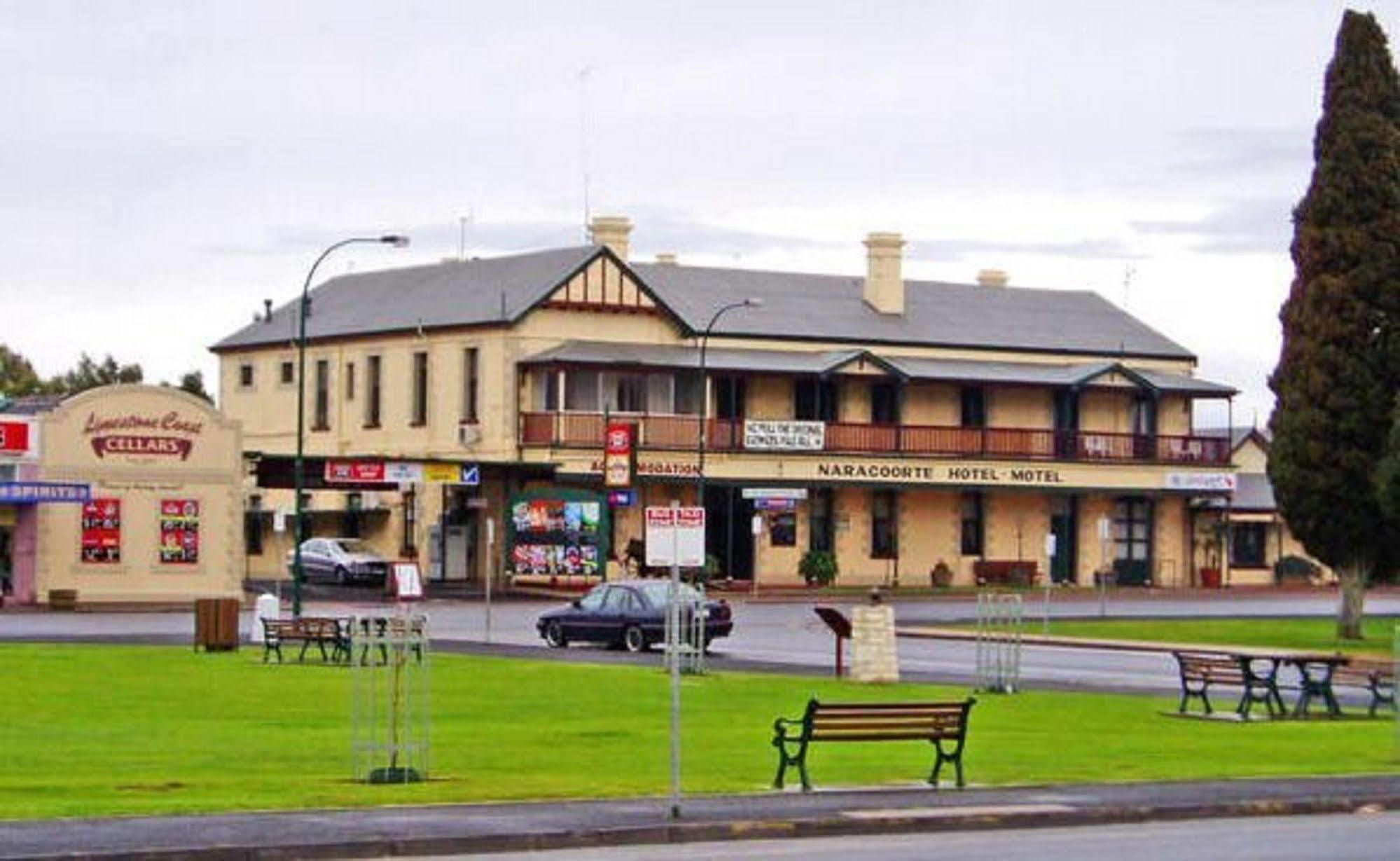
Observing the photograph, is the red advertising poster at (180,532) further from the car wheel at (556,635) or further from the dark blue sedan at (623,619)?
the car wheel at (556,635)

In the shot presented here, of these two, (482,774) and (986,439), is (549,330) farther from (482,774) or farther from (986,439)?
(482,774)

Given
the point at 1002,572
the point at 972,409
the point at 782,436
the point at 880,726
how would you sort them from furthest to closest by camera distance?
the point at 972,409 → the point at 1002,572 → the point at 782,436 → the point at 880,726

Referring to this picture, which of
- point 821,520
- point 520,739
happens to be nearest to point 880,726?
point 520,739

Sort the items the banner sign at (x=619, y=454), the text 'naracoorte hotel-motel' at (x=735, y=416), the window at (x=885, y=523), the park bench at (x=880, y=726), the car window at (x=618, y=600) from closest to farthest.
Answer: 1. the park bench at (x=880, y=726)
2. the car window at (x=618, y=600)
3. the banner sign at (x=619, y=454)
4. the text 'naracoorte hotel-motel' at (x=735, y=416)
5. the window at (x=885, y=523)

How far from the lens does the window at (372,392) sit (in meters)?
96.1


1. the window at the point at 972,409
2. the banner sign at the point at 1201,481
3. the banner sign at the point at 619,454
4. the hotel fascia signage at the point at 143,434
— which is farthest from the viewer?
the banner sign at the point at 1201,481

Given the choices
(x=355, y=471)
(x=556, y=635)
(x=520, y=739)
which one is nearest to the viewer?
(x=520, y=739)

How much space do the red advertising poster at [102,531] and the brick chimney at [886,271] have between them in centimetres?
3395

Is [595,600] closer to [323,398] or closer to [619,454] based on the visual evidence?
[619,454]

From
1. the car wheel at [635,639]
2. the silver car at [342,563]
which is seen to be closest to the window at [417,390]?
the silver car at [342,563]

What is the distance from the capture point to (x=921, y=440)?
318 feet

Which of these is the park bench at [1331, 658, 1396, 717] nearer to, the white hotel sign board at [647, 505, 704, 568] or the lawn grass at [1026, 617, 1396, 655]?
the lawn grass at [1026, 617, 1396, 655]

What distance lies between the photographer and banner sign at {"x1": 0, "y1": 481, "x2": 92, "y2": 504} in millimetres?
72625

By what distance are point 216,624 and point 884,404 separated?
49.9 meters
